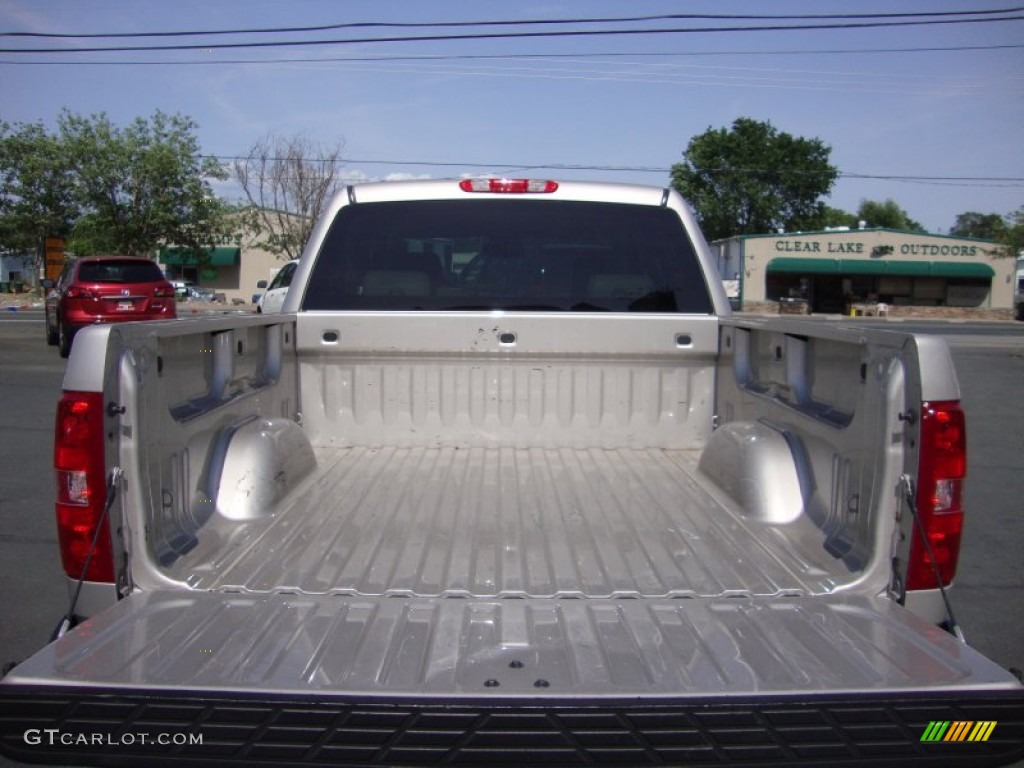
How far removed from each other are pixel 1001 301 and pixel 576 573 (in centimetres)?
6240

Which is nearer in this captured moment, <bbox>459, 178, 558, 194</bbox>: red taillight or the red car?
<bbox>459, 178, 558, 194</bbox>: red taillight

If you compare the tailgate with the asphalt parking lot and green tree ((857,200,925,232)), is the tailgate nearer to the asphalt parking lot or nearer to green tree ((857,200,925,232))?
the asphalt parking lot

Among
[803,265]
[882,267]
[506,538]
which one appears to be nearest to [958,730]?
[506,538]

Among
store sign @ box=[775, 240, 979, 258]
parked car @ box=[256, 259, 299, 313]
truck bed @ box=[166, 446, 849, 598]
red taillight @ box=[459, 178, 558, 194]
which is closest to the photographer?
truck bed @ box=[166, 446, 849, 598]

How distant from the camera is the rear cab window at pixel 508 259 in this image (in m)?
4.33

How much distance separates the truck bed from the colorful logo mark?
0.67m

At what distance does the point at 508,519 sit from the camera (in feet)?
10.9

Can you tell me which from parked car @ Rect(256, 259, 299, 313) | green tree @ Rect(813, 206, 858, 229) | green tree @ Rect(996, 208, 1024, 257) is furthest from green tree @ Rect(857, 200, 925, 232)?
parked car @ Rect(256, 259, 299, 313)

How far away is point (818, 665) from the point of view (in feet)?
7.02

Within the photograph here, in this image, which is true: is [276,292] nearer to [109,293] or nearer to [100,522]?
[109,293]

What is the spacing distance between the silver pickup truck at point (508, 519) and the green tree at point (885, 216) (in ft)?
350

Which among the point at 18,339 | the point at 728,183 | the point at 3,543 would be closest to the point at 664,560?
the point at 3,543

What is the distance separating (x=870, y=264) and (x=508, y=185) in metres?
56.9

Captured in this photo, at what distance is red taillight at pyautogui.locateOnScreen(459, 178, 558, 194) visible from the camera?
4.29 m
